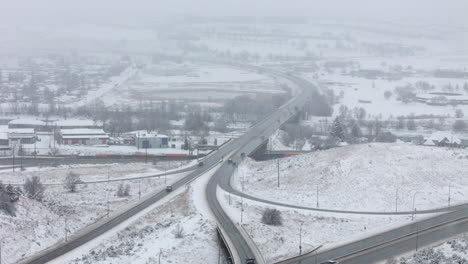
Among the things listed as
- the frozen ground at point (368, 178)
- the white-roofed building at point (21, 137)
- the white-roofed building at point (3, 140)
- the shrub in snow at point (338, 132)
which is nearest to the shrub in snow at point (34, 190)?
the frozen ground at point (368, 178)

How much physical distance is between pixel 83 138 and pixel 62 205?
1139 centimetres

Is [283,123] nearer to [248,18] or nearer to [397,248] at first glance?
[397,248]

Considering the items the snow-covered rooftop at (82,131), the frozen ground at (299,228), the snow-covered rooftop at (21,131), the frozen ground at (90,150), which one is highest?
the snow-covered rooftop at (82,131)

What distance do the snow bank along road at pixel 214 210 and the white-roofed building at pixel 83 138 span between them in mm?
5502

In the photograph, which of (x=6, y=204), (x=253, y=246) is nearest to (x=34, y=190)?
(x=6, y=204)

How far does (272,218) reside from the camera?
1712cm

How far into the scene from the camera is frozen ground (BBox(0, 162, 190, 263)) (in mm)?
14789

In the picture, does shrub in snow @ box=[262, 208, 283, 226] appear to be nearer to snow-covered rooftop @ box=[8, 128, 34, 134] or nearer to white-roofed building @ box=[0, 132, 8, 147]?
white-roofed building @ box=[0, 132, 8, 147]

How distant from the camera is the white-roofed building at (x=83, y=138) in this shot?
29406mm

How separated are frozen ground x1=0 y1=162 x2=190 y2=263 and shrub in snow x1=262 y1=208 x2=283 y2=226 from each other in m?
4.21

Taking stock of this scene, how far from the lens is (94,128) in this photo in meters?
32.0

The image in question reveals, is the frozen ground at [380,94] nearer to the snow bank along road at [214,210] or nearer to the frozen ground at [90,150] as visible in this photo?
the snow bank along road at [214,210]

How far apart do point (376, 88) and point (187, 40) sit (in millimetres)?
32838

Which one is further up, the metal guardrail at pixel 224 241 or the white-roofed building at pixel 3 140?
the white-roofed building at pixel 3 140
